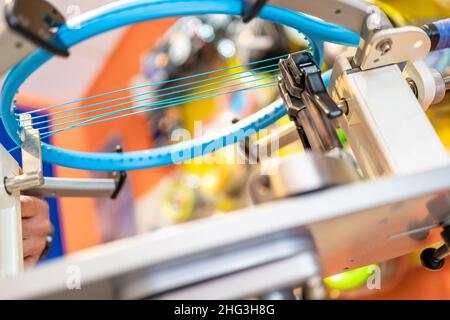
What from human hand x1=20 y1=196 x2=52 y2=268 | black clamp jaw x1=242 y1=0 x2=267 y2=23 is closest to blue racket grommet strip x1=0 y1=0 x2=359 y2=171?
black clamp jaw x1=242 y1=0 x2=267 y2=23

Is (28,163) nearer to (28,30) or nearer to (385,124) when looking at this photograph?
(28,30)

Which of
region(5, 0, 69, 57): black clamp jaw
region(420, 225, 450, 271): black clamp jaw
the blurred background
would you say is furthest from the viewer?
the blurred background

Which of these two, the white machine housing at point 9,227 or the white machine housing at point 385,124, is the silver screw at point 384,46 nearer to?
the white machine housing at point 385,124

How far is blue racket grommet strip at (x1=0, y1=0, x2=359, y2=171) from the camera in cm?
47

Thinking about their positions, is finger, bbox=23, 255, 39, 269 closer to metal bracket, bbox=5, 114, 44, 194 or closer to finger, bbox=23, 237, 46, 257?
finger, bbox=23, 237, 46, 257

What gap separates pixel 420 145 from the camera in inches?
20.0

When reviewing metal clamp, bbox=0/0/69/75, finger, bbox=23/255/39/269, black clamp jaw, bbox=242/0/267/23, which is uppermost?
metal clamp, bbox=0/0/69/75

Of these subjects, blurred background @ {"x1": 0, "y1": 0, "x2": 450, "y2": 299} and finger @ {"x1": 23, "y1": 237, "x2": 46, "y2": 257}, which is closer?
finger @ {"x1": 23, "y1": 237, "x2": 46, "y2": 257}

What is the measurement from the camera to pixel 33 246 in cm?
78

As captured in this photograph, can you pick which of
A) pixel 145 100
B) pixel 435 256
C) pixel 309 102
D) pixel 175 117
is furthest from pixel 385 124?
pixel 175 117

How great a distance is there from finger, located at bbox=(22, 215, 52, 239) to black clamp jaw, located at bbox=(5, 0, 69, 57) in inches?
16.2

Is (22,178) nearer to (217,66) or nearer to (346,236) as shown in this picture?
(346,236)
